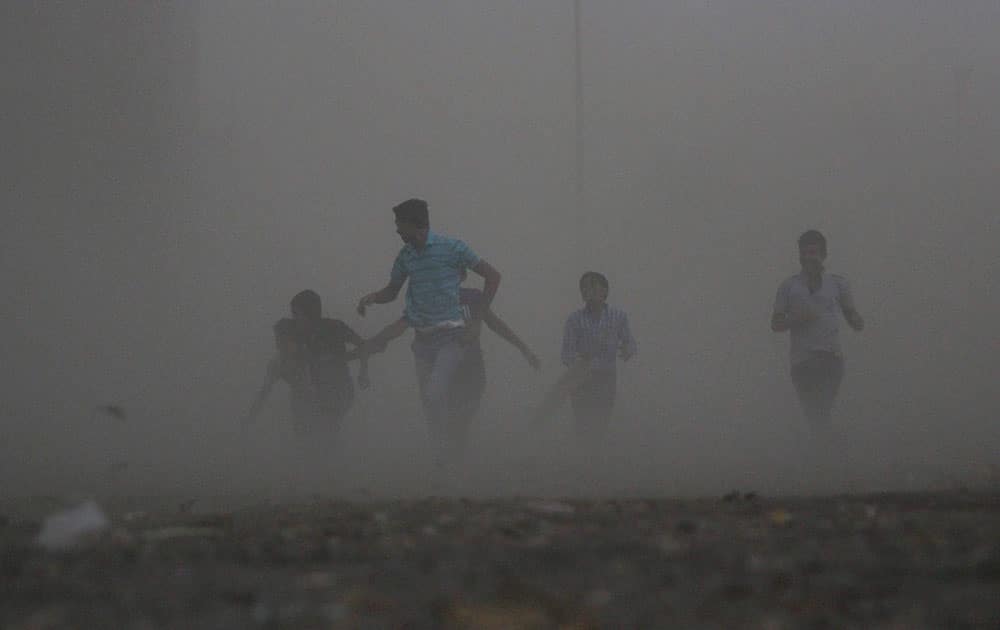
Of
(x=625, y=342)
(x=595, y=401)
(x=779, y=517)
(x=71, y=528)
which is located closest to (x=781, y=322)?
(x=625, y=342)

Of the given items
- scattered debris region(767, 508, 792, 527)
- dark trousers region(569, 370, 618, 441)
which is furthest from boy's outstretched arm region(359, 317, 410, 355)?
scattered debris region(767, 508, 792, 527)

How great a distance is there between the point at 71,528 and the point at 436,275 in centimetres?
484

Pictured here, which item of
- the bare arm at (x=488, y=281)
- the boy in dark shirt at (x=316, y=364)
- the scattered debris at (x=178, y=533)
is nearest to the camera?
the scattered debris at (x=178, y=533)

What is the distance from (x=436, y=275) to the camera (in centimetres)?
874

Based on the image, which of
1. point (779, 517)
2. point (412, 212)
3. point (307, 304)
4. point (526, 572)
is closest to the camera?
point (526, 572)

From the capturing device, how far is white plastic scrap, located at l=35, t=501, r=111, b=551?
4004 millimetres

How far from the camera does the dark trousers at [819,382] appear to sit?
9.58m

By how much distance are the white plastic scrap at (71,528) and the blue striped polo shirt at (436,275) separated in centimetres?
464

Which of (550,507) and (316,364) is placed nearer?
(550,507)

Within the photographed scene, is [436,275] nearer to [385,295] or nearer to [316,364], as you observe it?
[385,295]

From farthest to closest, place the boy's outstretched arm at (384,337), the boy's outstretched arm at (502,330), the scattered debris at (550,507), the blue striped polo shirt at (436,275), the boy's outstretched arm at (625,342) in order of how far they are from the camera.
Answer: the boy's outstretched arm at (625,342)
the boy's outstretched arm at (502,330)
the boy's outstretched arm at (384,337)
the blue striped polo shirt at (436,275)
the scattered debris at (550,507)

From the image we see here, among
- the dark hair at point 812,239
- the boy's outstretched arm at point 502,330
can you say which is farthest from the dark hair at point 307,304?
the dark hair at point 812,239

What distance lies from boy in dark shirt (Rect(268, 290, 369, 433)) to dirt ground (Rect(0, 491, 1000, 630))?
4.54 m

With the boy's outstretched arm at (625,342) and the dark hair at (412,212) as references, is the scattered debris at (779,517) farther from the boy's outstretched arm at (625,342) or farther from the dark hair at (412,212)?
the boy's outstretched arm at (625,342)
